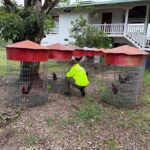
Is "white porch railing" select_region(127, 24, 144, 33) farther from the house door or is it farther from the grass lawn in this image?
the grass lawn

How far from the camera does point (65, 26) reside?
2131 centimetres

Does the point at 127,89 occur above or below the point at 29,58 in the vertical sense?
below

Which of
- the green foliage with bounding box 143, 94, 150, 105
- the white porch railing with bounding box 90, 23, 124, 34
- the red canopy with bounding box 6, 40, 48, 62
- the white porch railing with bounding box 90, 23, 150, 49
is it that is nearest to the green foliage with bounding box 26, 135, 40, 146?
the red canopy with bounding box 6, 40, 48, 62

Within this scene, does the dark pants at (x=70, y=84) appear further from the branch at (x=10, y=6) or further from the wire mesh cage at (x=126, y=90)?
the branch at (x=10, y=6)

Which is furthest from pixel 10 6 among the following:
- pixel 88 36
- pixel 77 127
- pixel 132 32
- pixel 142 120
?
pixel 132 32

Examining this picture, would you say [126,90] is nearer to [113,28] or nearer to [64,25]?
[113,28]

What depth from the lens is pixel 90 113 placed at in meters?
5.84

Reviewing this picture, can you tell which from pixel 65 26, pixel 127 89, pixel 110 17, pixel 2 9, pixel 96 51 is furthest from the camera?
pixel 65 26

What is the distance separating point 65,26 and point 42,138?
1765 centimetres

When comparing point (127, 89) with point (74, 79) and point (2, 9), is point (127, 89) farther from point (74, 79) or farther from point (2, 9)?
point (2, 9)

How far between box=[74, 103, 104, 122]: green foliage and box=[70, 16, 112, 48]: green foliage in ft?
31.9

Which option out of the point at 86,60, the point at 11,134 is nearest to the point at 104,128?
the point at 11,134

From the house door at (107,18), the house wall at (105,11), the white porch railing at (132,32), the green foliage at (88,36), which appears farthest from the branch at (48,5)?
the house door at (107,18)

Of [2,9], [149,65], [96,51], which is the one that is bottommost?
[149,65]
